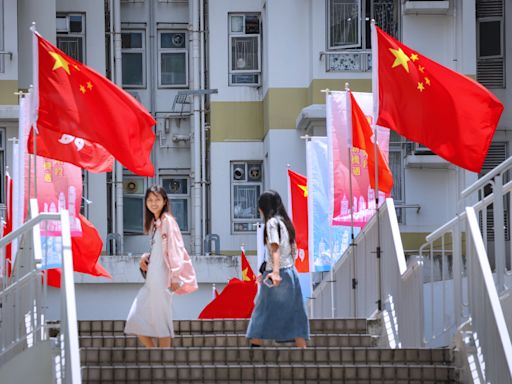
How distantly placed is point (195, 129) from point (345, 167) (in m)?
11.8

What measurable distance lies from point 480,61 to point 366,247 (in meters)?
13.2

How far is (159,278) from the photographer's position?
12.1 meters

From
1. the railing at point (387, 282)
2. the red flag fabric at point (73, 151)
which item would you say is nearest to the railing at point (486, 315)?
the railing at point (387, 282)

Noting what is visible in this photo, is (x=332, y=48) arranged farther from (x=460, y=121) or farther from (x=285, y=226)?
(x=285, y=226)

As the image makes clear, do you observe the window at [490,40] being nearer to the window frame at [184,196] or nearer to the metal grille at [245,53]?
the metal grille at [245,53]

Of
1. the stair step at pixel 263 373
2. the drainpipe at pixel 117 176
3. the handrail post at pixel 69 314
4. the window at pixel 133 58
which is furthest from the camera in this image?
the window at pixel 133 58

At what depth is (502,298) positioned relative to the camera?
1121 cm

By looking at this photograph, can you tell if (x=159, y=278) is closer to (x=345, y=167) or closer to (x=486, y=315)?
(x=486, y=315)

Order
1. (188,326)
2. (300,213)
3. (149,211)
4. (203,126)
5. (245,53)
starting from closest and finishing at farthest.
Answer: (149,211)
(188,326)
(300,213)
(203,126)
(245,53)

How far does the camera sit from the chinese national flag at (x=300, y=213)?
21.0 meters

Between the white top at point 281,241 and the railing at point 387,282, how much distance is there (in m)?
1.21

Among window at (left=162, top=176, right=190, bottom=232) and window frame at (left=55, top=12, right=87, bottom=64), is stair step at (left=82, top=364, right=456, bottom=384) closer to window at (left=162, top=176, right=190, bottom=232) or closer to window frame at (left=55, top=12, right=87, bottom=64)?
window frame at (left=55, top=12, right=87, bottom=64)

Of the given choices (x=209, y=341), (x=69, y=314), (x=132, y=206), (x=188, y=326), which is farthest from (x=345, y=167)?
(x=132, y=206)

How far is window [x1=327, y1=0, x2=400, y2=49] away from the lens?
27547mm
